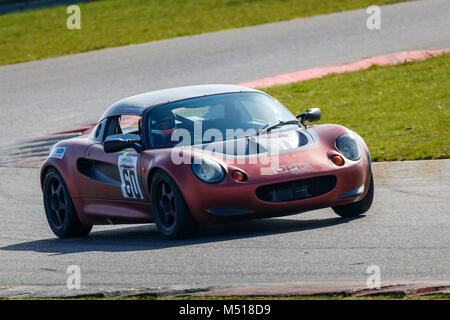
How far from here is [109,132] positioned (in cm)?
918

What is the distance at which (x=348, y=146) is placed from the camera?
805 cm

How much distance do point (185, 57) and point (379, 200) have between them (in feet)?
39.3

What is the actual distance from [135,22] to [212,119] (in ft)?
60.0

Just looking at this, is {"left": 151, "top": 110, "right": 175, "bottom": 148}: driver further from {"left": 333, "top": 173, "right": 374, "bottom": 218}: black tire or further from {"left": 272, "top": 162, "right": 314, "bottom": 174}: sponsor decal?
{"left": 333, "top": 173, "right": 374, "bottom": 218}: black tire

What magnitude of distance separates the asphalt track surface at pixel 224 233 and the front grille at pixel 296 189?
30cm

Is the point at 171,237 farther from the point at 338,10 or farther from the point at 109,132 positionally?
the point at 338,10

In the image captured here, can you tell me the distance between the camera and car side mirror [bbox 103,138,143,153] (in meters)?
8.18

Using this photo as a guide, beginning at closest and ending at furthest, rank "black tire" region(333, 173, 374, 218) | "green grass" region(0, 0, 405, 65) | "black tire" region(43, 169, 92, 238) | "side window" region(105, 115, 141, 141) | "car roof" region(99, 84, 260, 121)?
1. "black tire" region(333, 173, 374, 218)
2. "car roof" region(99, 84, 260, 121)
3. "side window" region(105, 115, 141, 141)
4. "black tire" region(43, 169, 92, 238)
5. "green grass" region(0, 0, 405, 65)

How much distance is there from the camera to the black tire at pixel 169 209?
7.53m

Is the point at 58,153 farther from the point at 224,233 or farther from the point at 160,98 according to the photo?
the point at 224,233

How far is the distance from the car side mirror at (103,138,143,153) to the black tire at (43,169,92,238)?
1.23 metres

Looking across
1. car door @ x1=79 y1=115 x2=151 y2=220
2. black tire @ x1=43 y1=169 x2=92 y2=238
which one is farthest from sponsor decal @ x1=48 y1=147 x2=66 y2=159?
car door @ x1=79 y1=115 x2=151 y2=220

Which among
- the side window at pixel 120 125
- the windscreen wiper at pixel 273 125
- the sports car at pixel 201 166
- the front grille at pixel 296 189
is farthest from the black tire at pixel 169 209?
the side window at pixel 120 125

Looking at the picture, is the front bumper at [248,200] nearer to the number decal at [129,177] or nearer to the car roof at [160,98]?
the number decal at [129,177]
